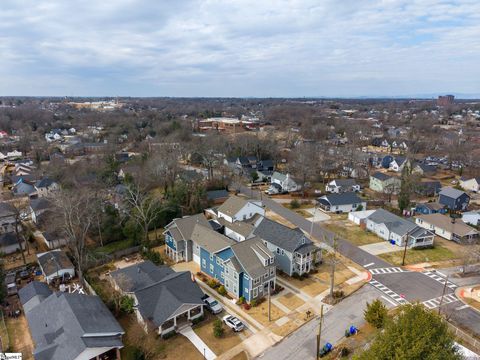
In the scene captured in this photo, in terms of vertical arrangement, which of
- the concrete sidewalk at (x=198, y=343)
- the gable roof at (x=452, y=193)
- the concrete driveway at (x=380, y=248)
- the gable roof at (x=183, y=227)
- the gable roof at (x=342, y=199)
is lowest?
the concrete driveway at (x=380, y=248)

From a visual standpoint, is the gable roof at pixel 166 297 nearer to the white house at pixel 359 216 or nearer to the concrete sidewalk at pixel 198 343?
the concrete sidewalk at pixel 198 343

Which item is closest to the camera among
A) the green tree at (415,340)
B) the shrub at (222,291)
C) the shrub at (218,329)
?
the green tree at (415,340)

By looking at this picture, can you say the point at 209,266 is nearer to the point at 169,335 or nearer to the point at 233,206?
the point at 169,335

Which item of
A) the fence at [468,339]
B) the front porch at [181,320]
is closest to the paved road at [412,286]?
the fence at [468,339]

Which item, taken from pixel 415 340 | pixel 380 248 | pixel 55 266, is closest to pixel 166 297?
pixel 55 266

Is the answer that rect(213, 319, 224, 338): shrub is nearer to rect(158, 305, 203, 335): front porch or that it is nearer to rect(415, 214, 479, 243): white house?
rect(158, 305, 203, 335): front porch
